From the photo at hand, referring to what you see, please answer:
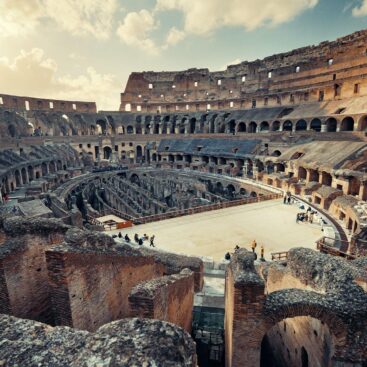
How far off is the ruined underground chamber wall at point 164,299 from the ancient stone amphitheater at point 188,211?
0.04 metres

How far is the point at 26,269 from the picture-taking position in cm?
596

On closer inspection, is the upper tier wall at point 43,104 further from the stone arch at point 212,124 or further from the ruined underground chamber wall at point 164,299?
the ruined underground chamber wall at point 164,299

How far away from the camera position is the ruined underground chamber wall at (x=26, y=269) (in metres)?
5.46

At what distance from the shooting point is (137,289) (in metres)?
5.02

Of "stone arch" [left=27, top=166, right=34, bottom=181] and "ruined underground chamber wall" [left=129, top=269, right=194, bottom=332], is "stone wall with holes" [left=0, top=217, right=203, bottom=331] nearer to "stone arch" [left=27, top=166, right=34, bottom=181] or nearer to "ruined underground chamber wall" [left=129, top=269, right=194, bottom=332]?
"ruined underground chamber wall" [left=129, top=269, right=194, bottom=332]

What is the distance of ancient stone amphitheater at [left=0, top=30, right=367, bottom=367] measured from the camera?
4773 mm

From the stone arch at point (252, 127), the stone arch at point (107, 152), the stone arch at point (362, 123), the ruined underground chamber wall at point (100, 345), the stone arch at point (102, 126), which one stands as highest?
the stone arch at point (102, 126)

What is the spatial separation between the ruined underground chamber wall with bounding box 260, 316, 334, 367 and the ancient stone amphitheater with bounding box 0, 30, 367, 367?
0.06m

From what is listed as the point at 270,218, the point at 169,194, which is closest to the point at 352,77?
the point at 270,218

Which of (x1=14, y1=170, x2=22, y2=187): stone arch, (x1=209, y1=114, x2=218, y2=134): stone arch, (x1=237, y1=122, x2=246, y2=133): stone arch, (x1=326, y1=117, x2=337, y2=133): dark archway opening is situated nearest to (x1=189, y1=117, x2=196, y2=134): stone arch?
(x1=209, y1=114, x2=218, y2=134): stone arch

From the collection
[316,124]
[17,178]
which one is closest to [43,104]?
[17,178]

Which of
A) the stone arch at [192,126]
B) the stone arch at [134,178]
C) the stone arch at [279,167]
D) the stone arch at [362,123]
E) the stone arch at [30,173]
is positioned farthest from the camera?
the stone arch at [192,126]

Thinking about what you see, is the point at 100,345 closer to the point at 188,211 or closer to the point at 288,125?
the point at 188,211

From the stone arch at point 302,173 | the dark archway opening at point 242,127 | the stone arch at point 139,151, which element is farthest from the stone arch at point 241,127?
the stone arch at point 302,173
